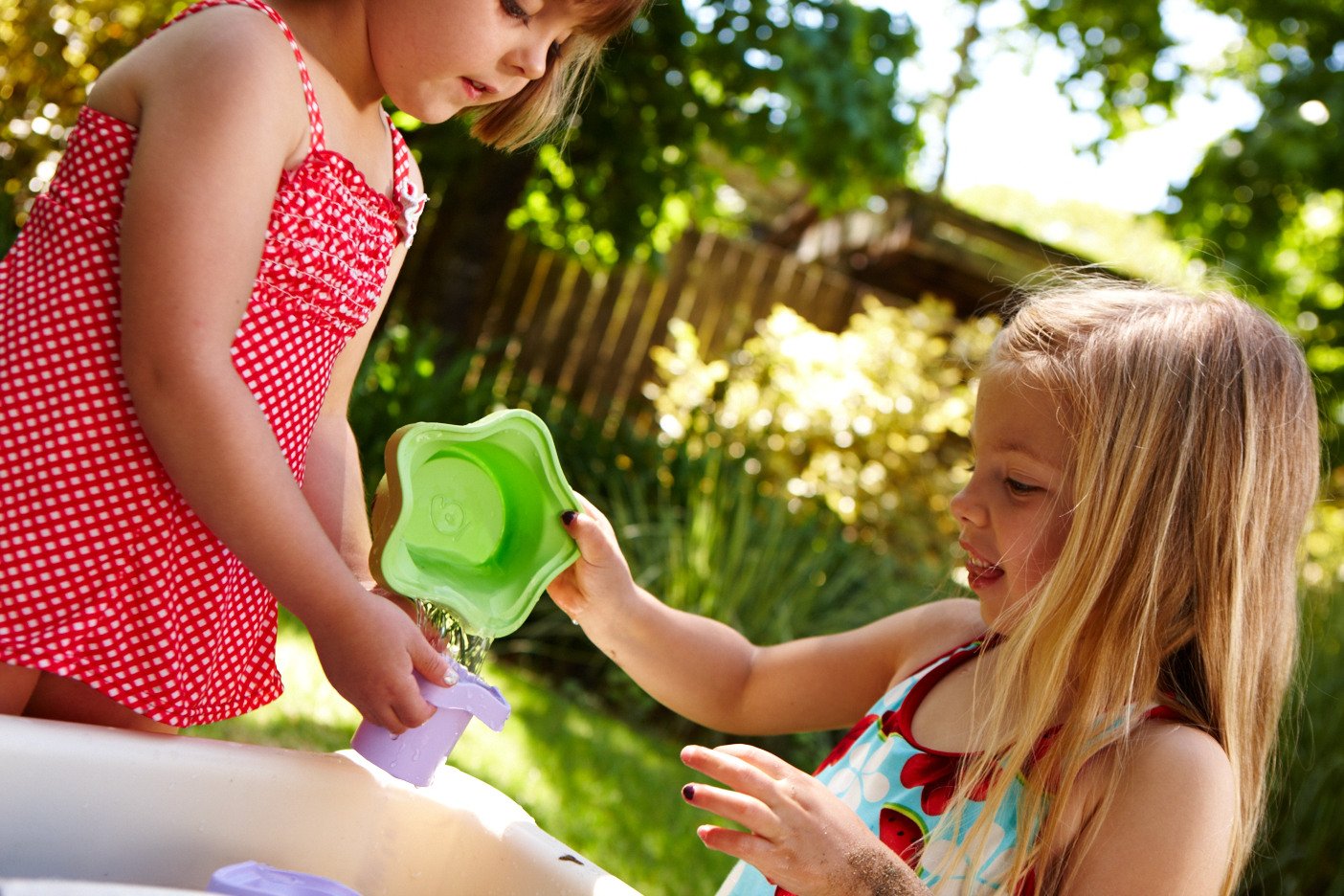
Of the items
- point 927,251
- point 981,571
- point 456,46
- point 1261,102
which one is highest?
point 1261,102

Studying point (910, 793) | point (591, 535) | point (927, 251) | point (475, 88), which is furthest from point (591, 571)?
point (927, 251)

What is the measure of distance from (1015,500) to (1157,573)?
0.18 m

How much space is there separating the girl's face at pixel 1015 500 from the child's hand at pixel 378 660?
0.69m

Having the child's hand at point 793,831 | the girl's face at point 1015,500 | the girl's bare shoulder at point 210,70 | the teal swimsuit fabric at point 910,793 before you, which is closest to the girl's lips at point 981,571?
the girl's face at point 1015,500

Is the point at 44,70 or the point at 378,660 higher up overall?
the point at 44,70

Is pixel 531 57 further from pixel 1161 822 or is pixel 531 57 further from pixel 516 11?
pixel 1161 822

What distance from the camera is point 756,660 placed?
6.28 feet

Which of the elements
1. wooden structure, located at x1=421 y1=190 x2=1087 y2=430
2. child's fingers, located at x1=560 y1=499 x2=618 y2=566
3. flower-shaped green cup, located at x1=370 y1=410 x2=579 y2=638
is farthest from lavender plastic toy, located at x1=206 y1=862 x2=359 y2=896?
wooden structure, located at x1=421 y1=190 x2=1087 y2=430

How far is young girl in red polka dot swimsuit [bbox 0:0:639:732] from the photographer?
3.67 ft

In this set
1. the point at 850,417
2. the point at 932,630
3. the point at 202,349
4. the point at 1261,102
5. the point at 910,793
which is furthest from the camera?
the point at 1261,102

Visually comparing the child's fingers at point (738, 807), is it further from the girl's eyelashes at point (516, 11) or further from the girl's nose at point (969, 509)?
the girl's eyelashes at point (516, 11)

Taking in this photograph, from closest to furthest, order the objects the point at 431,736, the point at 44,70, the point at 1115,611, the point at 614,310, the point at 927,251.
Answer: the point at 431,736, the point at 1115,611, the point at 44,70, the point at 614,310, the point at 927,251

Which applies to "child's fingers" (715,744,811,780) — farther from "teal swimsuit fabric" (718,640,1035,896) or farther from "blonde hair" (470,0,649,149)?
"blonde hair" (470,0,649,149)

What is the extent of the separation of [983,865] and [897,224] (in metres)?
8.91
